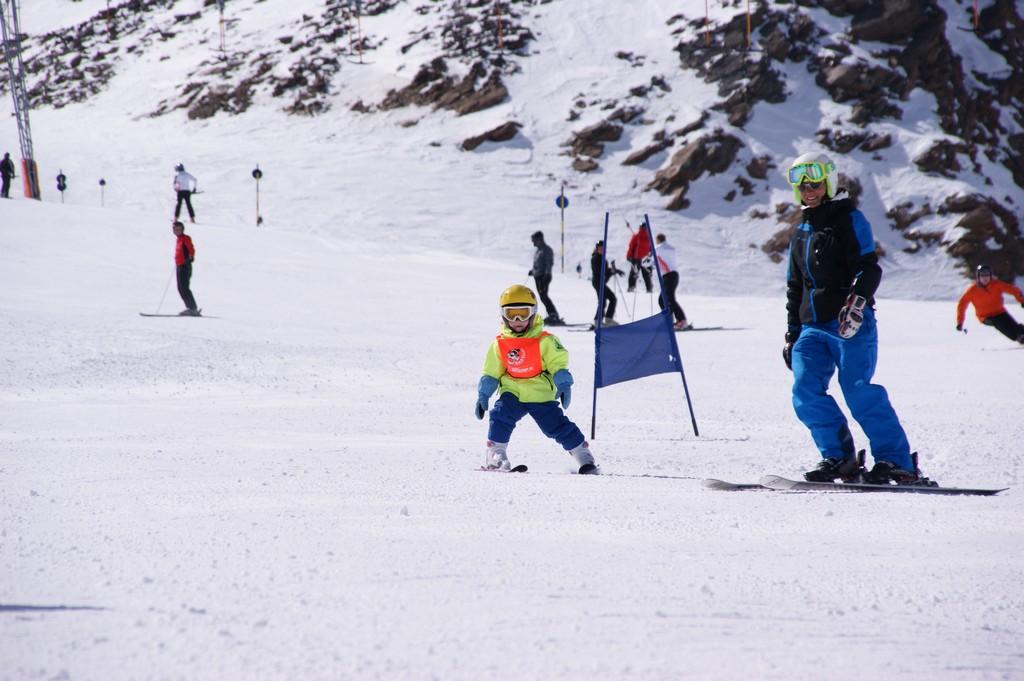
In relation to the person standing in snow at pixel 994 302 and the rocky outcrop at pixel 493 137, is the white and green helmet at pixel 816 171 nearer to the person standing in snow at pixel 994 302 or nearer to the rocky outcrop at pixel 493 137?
the person standing in snow at pixel 994 302

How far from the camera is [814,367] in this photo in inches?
191

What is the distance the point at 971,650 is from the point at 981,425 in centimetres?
527

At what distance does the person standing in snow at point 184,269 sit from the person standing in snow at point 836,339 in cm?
1174

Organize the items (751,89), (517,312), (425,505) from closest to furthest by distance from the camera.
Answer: (425,505)
(517,312)
(751,89)

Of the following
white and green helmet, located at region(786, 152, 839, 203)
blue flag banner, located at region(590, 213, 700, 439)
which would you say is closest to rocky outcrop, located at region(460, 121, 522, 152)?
blue flag banner, located at region(590, 213, 700, 439)

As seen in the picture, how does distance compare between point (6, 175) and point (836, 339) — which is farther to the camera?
point (6, 175)

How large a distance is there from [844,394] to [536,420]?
1848 mm

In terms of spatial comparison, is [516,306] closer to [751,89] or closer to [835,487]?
[835,487]

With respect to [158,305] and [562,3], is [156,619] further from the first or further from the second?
[562,3]

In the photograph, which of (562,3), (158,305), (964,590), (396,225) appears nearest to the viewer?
(964,590)

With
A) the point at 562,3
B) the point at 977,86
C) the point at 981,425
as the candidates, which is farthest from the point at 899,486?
the point at 562,3

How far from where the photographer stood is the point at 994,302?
12.4 meters

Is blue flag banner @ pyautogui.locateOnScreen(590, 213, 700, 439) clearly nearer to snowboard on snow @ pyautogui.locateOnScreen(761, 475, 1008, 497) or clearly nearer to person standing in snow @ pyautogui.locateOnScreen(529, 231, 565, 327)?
snowboard on snow @ pyautogui.locateOnScreen(761, 475, 1008, 497)

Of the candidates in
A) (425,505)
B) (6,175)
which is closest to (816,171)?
(425,505)
